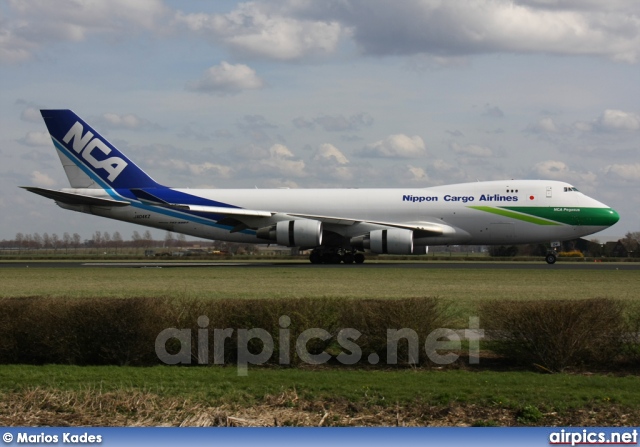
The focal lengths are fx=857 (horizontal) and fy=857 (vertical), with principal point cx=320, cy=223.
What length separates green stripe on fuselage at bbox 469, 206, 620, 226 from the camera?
1843 inches

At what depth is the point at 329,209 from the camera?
4909 centimetres

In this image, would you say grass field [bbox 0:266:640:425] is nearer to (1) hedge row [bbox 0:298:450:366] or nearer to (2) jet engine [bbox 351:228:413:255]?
(1) hedge row [bbox 0:298:450:366]

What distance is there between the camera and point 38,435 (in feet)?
32.5

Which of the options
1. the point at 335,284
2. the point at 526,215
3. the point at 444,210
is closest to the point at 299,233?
the point at 444,210

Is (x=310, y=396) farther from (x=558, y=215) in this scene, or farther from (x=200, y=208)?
(x=200, y=208)

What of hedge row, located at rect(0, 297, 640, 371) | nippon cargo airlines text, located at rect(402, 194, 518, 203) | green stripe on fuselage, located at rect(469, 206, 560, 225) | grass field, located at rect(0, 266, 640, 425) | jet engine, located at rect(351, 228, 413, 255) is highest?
nippon cargo airlines text, located at rect(402, 194, 518, 203)

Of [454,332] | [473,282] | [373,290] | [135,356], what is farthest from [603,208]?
[135,356]

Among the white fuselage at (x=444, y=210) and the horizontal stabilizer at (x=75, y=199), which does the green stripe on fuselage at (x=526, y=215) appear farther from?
the horizontal stabilizer at (x=75, y=199)

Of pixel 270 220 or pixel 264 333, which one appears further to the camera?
pixel 270 220

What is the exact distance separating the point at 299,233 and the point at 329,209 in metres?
3.75

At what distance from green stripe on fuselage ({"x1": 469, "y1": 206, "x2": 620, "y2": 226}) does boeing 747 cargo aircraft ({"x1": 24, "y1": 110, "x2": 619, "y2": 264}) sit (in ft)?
0.18

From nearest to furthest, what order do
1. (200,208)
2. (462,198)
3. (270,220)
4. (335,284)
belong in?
(335,284), (462,198), (270,220), (200,208)

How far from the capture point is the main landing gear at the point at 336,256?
49.0 metres

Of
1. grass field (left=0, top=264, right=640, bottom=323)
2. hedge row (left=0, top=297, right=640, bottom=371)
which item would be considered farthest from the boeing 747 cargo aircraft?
hedge row (left=0, top=297, right=640, bottom=371)
